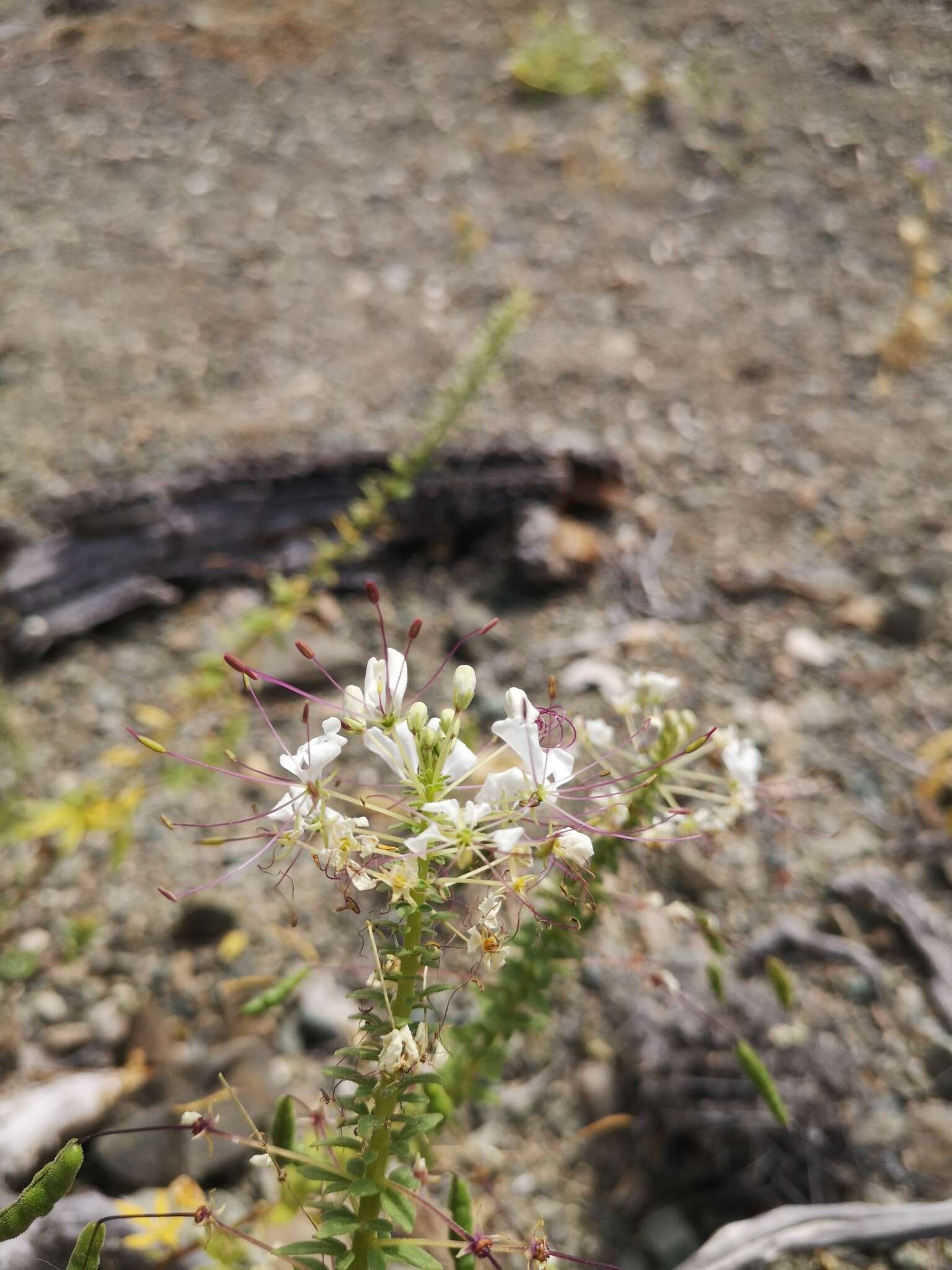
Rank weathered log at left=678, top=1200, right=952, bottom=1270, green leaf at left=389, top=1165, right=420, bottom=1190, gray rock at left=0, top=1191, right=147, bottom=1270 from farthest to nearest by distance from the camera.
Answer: weathered log at left=678, top=1200, right=952, bottom=1270 < gray rock at left=0, top=1191, right=147, bottom=1270 < green leaf at left=389, top=1165, right=420, bottom=1190

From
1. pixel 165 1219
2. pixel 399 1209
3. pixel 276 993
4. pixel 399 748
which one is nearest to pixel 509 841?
pixel 399 748

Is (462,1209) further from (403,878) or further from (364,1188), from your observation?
(403,878)

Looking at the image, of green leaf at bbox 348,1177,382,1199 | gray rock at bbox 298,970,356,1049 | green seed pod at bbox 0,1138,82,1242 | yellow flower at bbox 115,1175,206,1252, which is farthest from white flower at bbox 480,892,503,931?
gray rock at bbox 298,970,356,1049

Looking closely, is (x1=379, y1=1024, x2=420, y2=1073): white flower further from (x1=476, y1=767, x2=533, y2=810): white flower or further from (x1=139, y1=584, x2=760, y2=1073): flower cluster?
(x1=476, y1=767, x2=533, y2=810): white flower

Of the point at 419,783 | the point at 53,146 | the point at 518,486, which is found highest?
the point at 419,783

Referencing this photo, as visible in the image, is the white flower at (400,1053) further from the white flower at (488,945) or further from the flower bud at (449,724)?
the flower bud at (449,724)

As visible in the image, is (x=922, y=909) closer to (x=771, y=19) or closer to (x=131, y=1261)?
(x=131, y=1261)

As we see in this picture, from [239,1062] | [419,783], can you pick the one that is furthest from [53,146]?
[419,783]
